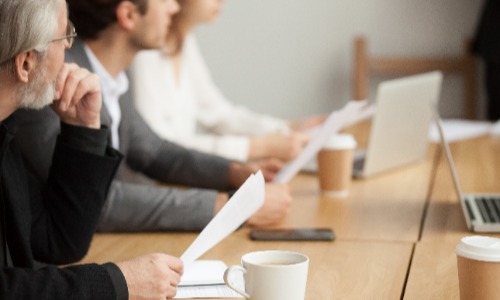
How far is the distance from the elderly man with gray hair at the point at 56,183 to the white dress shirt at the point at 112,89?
15.9 inches

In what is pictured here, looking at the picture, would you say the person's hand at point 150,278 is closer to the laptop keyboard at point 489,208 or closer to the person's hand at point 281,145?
the laptop keyboard at point 489,208

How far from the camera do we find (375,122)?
229 centimetres

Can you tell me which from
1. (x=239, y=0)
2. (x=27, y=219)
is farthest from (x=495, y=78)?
(x=27, y=219)

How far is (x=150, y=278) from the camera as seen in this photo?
4.15 feet

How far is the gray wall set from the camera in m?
4.54

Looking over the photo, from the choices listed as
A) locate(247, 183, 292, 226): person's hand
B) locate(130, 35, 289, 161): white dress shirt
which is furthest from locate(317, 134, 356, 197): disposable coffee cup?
locate(130, 35, 289, 161): white dress shirt

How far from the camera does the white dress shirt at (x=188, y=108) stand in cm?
269

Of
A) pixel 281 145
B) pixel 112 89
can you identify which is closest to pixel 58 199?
pixel 112 89

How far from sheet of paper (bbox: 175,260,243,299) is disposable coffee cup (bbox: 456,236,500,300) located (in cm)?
33

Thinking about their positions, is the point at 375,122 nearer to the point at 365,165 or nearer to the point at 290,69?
the point at 365,165

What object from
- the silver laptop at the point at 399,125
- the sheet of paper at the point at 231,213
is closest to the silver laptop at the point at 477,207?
the silver laptop at the point at 399,125

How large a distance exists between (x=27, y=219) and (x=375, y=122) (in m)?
1.04

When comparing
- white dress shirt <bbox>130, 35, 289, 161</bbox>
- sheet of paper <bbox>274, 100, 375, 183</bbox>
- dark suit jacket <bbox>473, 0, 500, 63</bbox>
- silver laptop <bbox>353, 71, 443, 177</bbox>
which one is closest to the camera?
sheet of paper <bbox>274, 100, 375, 183</bbox>

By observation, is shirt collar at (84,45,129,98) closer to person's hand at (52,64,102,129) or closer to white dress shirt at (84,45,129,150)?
white dress shirt at (84,45,129,150)
